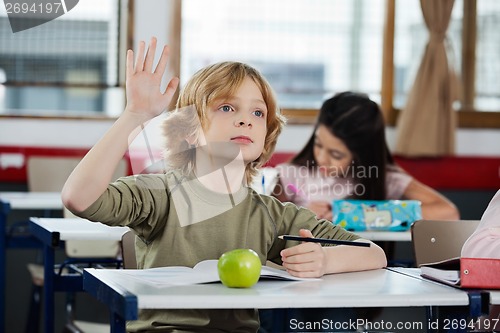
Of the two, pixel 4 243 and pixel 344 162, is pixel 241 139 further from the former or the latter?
pixel 4 243

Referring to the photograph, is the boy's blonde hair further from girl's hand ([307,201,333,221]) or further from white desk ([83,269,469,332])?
girl's hand ([307,201,333,221])

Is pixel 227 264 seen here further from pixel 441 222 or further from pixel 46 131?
pixel 46 131

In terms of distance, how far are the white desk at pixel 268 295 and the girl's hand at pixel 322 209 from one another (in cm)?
152

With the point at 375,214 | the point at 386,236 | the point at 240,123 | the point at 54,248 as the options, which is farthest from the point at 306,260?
the point at 375,214

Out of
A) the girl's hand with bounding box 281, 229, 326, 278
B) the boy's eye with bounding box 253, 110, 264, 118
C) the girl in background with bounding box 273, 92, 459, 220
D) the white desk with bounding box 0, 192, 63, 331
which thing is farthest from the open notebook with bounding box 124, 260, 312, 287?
the white desk with bounding box 0, 192, 63, 331

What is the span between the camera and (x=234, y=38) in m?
4.80

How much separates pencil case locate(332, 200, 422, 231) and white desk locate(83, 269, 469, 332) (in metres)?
1.40

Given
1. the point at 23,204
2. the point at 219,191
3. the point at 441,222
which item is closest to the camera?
the point at 219,191

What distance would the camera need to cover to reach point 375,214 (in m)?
3.11

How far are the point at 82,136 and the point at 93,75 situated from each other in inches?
12.9

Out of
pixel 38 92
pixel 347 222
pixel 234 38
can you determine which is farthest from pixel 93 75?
pixel 347 222

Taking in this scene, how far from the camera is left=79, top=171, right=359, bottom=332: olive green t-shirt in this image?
173cm

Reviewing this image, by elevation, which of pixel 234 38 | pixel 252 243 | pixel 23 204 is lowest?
pixel 23 204

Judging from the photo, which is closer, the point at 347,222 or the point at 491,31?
the point at 347,222
